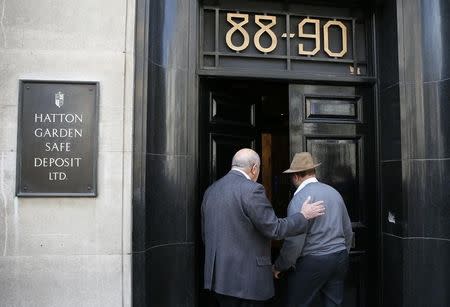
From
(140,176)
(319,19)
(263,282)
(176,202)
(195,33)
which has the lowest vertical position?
(263,282)

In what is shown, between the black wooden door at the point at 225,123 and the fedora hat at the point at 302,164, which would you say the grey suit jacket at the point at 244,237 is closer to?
the fedora hat at the point at 302,164

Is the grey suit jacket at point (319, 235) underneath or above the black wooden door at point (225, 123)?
underneath

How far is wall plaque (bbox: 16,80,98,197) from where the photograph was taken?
341 cm

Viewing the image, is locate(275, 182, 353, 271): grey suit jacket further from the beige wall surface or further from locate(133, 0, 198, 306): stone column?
the beige wall surface

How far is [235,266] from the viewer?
3252 mm

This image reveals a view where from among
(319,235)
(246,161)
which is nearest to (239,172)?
(246,161)

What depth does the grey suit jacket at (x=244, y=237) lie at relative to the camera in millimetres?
3227

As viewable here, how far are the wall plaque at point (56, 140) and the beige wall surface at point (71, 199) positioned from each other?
6cm

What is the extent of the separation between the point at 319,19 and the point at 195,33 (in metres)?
1.36

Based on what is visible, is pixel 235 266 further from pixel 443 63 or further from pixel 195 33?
pixel 443 63

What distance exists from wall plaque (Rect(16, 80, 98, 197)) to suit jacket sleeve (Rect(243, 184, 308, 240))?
1.26 meters

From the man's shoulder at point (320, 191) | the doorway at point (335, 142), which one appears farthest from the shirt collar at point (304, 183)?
the doorway at point (335, 142)

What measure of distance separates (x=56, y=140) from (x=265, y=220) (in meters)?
1.77

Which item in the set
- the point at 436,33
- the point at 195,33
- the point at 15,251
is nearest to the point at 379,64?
the point at 436,33
